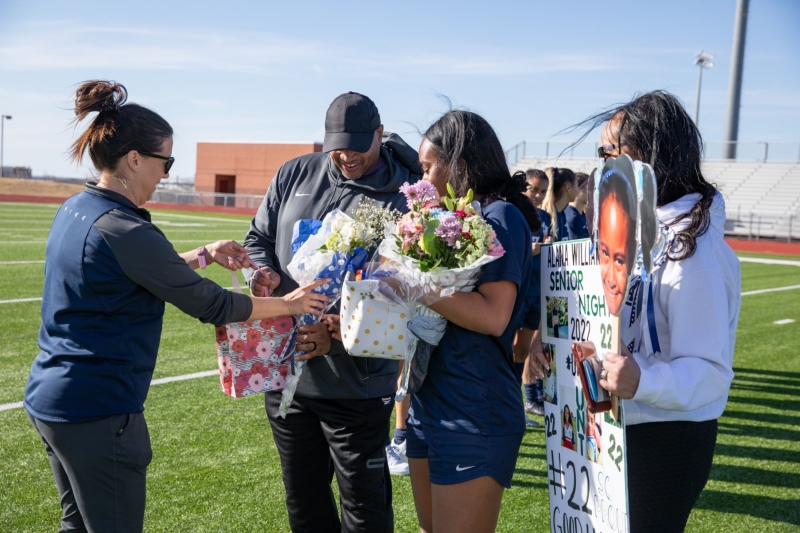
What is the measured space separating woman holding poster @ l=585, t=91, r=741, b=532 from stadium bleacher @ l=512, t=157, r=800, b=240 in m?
33.1

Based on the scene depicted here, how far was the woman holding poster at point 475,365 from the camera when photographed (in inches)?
92.0

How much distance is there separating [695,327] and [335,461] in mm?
1685

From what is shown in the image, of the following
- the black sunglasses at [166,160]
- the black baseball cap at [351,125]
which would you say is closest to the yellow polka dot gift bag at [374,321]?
the black sunglasses at [166,160]

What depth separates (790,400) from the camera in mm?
7051

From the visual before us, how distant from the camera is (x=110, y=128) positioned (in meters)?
2.48

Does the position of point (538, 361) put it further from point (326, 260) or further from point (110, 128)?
point (110, 128)

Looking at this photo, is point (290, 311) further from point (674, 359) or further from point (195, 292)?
point (674, 359)

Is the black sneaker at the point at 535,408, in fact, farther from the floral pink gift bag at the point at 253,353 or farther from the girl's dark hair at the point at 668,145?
the girl's dark hair at the point at 668,145

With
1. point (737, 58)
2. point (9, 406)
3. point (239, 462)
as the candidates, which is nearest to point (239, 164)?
point (737, 58)

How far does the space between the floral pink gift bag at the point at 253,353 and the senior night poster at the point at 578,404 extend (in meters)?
1.06

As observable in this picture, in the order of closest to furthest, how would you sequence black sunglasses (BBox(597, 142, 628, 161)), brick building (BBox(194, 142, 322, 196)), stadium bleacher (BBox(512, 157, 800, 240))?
black sunglasses (BBox(597, 142, 628, 161)) < stadium bleacher (BBox(512, 157, 800, 240)) < brick building (BBox(194, 142, 322, 196))

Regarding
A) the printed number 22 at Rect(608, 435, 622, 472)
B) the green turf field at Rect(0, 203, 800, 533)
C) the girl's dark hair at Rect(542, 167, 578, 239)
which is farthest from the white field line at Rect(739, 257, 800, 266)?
the printed number 22 at Rect(608, 435, 622, 472)

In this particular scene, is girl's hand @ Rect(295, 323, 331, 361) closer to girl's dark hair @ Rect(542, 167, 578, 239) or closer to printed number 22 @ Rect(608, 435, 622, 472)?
printed number 22 @ Rect(608, 435, 622, 472)

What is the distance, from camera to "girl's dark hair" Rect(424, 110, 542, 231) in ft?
8.18
